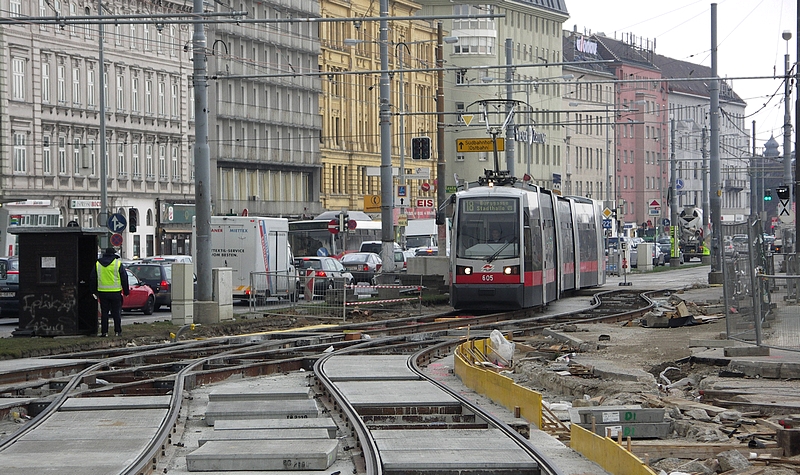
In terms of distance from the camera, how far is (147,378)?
1892 centimetres

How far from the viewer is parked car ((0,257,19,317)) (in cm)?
3531

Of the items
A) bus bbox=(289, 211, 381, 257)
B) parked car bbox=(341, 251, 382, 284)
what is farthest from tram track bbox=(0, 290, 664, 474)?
bus bbox=(289, 211, 381, 257)

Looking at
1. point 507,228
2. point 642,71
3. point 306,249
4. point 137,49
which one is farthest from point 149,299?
point 642,71

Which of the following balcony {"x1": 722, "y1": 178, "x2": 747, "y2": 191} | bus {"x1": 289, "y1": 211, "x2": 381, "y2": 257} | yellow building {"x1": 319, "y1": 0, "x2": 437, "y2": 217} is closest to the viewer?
bus {"x1": 289, "y1": 211, "x2": 381, "y2": 257}

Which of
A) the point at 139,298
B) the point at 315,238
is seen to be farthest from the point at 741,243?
the point at 315,238

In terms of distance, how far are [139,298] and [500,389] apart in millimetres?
22258

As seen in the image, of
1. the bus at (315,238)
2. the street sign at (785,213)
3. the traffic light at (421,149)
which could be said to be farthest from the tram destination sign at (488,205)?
the bus at (315,238)

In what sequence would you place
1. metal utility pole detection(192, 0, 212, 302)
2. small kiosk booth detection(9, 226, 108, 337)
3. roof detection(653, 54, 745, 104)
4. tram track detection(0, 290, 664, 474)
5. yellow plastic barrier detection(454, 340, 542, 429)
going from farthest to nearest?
roof detection(653, 54, 745, 104) < metal utility pole detection(192, 0, 212, 302) < small kiosk booth detection(9, 226, 108, 337) < yellow plastic barrier detection(454, 340, 542, 429) < tram track detection(0, 290, 664, 474)

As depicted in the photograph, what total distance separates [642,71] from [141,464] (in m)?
137

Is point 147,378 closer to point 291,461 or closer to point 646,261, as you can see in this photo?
point 291,461

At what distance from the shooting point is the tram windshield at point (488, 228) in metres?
32.6

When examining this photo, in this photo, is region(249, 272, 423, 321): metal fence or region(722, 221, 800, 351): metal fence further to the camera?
region(249, 272, 423, 321): metal fence

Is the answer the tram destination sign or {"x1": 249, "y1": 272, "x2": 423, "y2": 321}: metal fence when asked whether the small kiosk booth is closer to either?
{"x1": 249, "y1": 272, "x2": 423, "y2": 321}: metal fence

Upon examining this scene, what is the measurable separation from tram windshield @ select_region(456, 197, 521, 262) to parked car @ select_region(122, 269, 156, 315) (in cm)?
903
